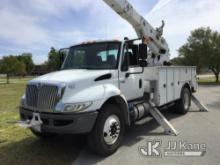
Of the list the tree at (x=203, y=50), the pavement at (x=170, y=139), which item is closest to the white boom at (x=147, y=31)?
the pavement at (x=170, y=139)

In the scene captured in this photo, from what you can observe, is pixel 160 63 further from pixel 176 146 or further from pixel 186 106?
pixel 176 146

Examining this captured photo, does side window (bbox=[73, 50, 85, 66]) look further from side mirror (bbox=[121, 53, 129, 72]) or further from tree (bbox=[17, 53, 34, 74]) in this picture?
tree (bbox=[17, 53, 34, 74])

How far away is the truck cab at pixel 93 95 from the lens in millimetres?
4102

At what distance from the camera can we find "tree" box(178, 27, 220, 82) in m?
27.7

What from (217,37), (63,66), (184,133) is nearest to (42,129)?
(63,66)

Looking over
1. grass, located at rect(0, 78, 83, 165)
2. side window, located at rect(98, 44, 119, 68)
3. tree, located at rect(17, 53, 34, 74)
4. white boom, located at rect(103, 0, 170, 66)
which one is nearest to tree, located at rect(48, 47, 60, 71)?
side window, located at rect(98, 44, 119, 68)

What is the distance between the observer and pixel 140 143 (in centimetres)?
521

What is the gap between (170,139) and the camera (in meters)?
5.39

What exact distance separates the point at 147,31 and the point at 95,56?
12.7 feet

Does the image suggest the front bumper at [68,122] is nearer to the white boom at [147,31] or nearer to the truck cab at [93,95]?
the truck cab at [93,95]

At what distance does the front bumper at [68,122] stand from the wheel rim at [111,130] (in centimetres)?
46

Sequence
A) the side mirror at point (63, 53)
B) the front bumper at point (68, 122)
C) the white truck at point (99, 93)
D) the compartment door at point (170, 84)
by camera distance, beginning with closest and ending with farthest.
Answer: the front bumper at point (68, 122) → the white truck at point (99, 93) → the side mirror at point (63, 53) → the compartment door at point (170, 84)

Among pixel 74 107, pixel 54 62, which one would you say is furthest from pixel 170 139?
pixel 54 62

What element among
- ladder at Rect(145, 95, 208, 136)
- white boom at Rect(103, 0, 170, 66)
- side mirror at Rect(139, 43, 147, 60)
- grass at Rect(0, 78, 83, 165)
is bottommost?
grass at Rect(0, 78, 83, 165)
